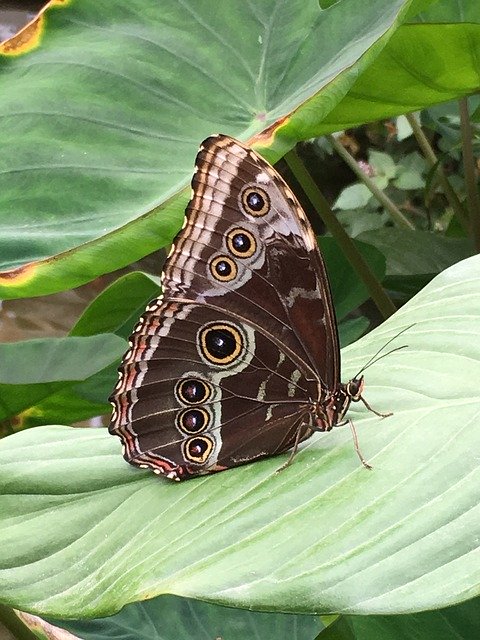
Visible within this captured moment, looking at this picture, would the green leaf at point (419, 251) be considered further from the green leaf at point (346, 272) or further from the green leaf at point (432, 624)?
the green leaf at point (432, 624)

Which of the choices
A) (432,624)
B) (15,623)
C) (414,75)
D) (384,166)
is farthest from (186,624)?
(384,166)

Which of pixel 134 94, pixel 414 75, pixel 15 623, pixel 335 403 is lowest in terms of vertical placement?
pixel 15 623

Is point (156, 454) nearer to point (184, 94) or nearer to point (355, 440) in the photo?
point (355, 440)

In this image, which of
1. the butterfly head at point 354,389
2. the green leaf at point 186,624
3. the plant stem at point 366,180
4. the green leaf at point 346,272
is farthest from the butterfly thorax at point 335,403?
the plant stem at point 366,180

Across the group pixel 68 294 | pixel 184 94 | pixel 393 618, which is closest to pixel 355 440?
pixel 393 618

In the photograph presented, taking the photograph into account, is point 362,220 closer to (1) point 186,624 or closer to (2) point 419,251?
(2) point 419,251

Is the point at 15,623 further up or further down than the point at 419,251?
further down
